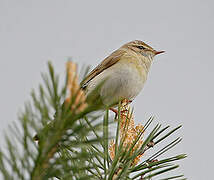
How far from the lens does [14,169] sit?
2.74ft

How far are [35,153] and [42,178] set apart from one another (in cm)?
7

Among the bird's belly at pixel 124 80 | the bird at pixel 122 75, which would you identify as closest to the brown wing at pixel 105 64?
the bird at pixel 122 75

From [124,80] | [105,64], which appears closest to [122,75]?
[124,80]

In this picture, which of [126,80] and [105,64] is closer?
[126,80]

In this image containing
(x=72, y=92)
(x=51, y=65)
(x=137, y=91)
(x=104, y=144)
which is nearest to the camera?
(x=51, y=65)

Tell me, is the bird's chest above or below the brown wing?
below

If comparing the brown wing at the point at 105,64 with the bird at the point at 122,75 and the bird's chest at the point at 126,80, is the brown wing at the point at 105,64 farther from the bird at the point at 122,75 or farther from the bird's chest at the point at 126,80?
the bird's chest at the point at 126,80

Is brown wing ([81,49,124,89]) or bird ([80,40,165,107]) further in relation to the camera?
brown wing ([81,49,124,89])

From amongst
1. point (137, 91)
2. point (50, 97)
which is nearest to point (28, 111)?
point (50, 97)

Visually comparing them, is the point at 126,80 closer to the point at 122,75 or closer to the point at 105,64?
the point at 122,75

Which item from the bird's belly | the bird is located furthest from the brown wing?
the bird's belly

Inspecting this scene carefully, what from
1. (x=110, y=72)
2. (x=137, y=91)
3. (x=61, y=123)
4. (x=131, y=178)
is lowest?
(x=131, y=178)

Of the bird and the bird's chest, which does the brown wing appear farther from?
the bird's chest

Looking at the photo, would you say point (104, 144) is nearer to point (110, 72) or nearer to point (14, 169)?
point (14, 169)
